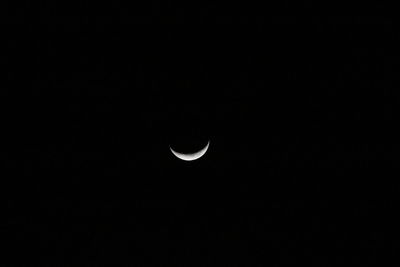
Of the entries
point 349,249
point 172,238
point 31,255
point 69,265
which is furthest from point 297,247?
point 31,255

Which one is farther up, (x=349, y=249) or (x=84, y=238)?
(x=84, y=238)

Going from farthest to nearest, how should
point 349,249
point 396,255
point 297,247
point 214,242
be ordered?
point 214,242 → point 297,247 → point 349,249 → point 396,255

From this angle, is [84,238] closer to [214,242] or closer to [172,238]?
[172,238]

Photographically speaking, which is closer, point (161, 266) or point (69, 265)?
point (69, 265)

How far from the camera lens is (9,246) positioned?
805 centimetres

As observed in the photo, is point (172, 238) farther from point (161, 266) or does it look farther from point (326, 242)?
point (326, 242)

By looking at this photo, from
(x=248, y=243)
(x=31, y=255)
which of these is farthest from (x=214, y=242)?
(x=31, y=255)

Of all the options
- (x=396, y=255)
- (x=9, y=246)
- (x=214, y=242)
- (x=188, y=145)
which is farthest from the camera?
(x=214, y=242)

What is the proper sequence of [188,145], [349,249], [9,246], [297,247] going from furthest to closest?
[297,247] → [349,249] → [9,246] → [188,145]

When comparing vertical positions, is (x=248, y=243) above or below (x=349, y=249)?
above

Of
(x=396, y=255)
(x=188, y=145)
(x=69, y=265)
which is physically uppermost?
(x=188, y=145)

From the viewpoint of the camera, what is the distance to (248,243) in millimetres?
10352

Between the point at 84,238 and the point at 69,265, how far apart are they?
98cm

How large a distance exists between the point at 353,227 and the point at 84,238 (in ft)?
22.3
